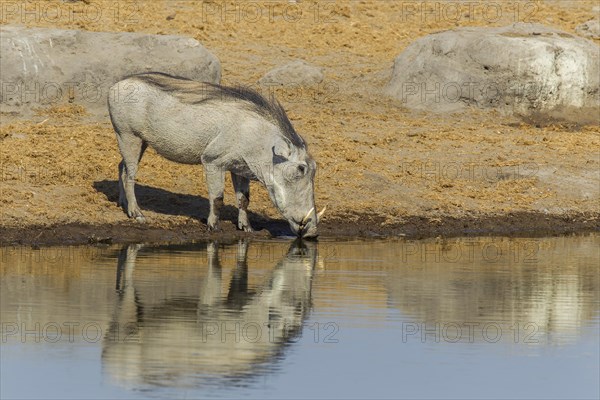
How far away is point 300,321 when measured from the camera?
11617 millimetres

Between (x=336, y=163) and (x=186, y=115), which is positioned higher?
(x=186, y=115)

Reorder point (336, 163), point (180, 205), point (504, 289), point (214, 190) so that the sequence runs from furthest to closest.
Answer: point (336, 163) → point (180, 205) → point (214, 190) → point (504, 289)

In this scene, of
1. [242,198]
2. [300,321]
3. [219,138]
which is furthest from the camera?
[242,198]

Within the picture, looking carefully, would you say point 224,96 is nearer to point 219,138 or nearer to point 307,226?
point 219,138

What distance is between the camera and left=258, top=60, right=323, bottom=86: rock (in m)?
22.8

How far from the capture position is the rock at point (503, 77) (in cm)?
2241

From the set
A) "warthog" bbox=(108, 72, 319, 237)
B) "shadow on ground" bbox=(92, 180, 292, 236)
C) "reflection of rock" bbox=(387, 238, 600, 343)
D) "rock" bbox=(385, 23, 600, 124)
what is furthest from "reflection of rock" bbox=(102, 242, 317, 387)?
"rock" bbox=(385, 23, 600, 124)

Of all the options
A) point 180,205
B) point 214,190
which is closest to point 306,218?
point 214,190

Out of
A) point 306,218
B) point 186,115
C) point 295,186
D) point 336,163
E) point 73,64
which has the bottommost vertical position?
point 336,163

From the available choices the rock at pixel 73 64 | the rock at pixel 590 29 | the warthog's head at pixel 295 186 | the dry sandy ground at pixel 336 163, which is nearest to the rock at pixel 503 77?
the dry sandy ground at pixel 336 163

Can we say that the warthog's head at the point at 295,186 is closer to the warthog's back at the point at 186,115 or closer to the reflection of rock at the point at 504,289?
the warthog's back at the point at 186,115

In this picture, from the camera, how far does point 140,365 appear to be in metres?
9.95

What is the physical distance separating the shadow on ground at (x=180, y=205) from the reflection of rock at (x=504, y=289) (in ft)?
6.36

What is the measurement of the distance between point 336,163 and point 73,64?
4157 millimetres
